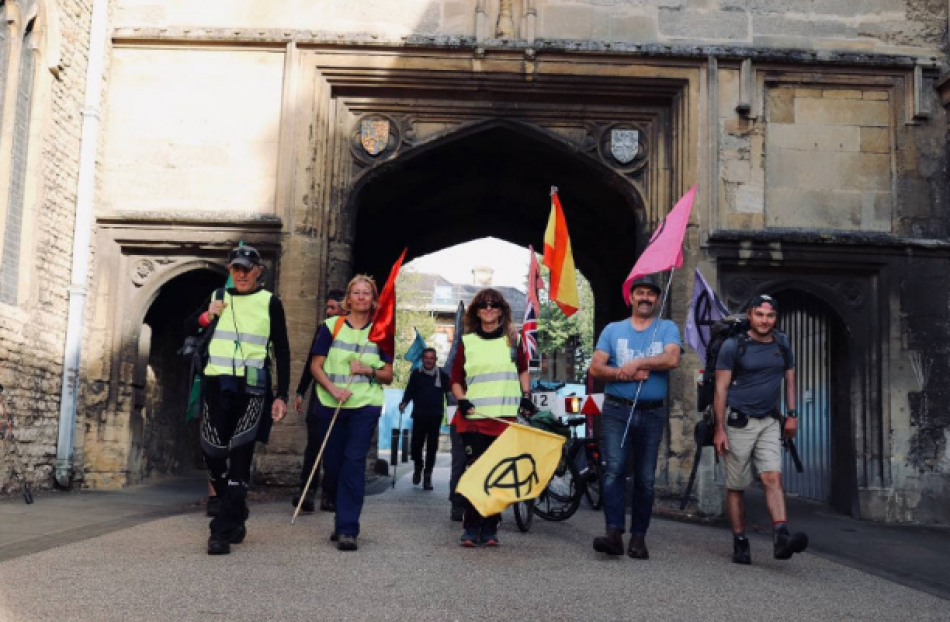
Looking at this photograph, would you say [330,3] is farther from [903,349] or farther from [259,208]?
[903,349]

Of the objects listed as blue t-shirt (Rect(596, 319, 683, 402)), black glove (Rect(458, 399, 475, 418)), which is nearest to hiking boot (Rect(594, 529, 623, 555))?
blue t-shirt (Rect(596, 319, 683, 402))

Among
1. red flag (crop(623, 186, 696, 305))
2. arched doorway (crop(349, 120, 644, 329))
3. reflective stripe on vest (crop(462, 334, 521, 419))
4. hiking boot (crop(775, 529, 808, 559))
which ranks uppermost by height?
arched doorway (crop(349, 120, 644, 329))

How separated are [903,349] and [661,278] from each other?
2.80m

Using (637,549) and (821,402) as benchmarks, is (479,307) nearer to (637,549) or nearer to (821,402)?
(637,549)

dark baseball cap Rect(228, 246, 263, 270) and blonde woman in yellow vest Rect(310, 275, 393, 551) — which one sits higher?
dark baseball cap Rect(228, 246, 263, 270)

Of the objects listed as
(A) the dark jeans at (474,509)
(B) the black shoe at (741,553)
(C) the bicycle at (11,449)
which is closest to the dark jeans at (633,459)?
(B) the black shoe at (741,553)

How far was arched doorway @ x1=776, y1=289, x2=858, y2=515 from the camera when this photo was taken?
11.8 meters

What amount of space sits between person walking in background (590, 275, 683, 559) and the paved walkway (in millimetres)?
300

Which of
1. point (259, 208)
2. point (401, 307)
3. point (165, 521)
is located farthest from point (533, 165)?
point (401, 307)

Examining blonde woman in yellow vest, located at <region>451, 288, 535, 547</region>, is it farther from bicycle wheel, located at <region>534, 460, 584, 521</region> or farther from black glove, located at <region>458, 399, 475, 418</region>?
bicycle wheel, located at <region>534, 460, 584, 521</region>

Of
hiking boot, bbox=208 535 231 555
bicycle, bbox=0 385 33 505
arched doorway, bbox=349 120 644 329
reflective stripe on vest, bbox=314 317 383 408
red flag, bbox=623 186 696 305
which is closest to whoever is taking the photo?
hiking boot, bbox=208 535 231 555

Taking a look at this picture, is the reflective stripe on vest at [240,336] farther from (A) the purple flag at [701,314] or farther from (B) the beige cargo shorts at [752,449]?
(A) the purple flag at [701,314]

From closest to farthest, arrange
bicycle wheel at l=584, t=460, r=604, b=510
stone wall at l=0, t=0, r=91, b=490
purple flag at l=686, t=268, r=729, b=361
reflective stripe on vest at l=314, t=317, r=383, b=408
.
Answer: reflective stripe on vest at l=314, t=317, r=383, b=408 < bicycle wheel at l=584, t=460, r=604, b=510 < stone wall at l=0, t=0, r=91, b=490 < purple flag at l=686, t=268, r=729, b=361

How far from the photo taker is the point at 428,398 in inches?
496
